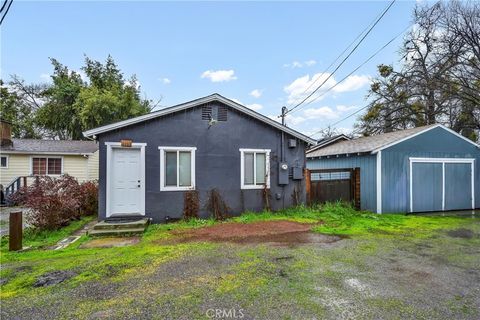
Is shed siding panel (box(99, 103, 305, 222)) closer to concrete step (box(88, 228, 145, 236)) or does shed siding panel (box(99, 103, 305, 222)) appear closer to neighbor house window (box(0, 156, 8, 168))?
concrete step (box(88, 228, 145, 236))

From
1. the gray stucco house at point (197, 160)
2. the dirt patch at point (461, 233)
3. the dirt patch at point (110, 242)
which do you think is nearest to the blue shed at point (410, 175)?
the gray stucco house at point (197, 160)

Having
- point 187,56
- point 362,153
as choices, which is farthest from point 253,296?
point 187,56

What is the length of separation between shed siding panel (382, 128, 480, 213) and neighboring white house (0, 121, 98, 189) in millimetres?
15126

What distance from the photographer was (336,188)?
11.1 metres

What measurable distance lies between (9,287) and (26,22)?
7.63 m

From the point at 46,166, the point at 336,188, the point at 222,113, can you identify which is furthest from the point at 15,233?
the point at 46,166

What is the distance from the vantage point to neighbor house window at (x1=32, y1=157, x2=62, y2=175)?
596 inches

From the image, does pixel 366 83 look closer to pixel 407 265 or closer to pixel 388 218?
pixel 388 218

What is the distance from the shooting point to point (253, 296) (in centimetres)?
347

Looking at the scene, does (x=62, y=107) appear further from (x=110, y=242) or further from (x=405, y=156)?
(x=405, y=156)

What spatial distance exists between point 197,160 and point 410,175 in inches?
327

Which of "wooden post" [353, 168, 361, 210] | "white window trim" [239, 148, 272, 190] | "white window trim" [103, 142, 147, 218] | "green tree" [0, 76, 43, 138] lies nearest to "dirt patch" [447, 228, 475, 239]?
"wooden post" [353, 168, 361, 210]

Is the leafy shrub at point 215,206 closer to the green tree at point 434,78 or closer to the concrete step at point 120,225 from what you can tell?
the concrete step at point 120,225
